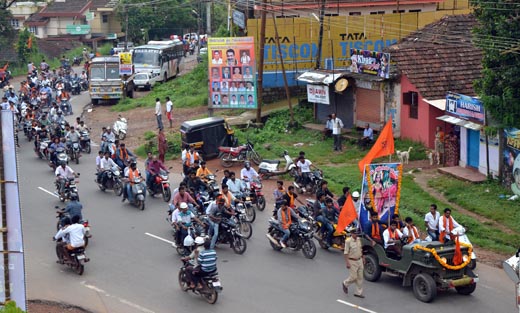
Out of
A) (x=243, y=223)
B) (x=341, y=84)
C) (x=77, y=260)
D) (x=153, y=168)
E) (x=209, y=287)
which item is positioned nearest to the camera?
(x=209, y=287)

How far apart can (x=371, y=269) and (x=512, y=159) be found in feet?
25.2

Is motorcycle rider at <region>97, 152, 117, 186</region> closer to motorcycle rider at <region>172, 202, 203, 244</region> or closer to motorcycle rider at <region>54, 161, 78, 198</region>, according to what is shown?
motorcycle rider at <region>54, 161, 78, 198</region>

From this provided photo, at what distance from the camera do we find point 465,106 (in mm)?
24984

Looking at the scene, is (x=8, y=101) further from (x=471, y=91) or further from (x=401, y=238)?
(x=401, y=238)

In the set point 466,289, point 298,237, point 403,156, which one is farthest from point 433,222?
point 403,156

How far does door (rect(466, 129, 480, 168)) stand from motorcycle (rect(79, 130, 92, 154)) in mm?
13560

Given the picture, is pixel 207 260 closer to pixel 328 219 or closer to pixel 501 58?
pixel 328 219

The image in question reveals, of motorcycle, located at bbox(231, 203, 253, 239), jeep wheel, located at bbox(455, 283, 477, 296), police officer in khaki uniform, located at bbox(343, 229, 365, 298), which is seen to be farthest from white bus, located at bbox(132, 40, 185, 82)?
jeep wheel, located at bbox(455, 283, 477, 296)

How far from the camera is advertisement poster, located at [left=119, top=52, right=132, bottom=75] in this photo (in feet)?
148

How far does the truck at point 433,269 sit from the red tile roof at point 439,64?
1314 cm

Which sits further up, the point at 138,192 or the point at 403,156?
the point at 403,156

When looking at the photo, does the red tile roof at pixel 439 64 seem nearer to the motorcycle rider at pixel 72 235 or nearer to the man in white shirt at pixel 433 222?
the man in white shirt at pixel 433 222

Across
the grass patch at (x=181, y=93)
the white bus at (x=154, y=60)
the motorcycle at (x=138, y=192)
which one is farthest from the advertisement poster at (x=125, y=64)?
the motorcycle at (x=138, y=192)

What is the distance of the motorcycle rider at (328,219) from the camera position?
741 inches
